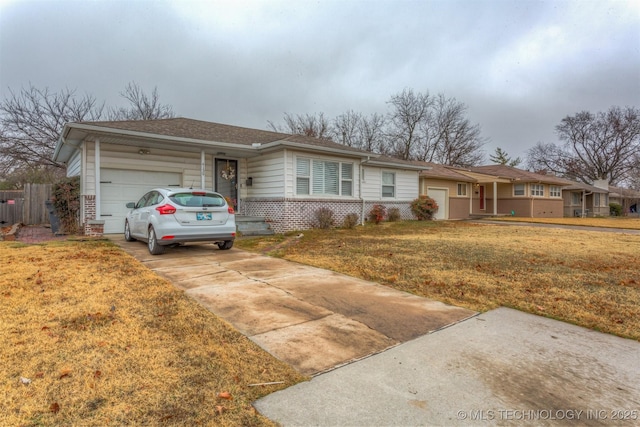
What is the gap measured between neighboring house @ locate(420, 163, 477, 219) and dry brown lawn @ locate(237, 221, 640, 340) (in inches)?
441

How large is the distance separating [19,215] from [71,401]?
17.2 m

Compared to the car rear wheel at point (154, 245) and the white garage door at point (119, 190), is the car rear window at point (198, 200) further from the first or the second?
the white garage door at point (119, 190)

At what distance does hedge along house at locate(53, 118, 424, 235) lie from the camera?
10078mm

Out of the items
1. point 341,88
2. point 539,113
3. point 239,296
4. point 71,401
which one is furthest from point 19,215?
point 539,113

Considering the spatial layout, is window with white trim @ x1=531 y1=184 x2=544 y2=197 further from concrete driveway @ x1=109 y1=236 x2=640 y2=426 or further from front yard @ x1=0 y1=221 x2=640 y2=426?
concrete driveway @ x1=109 y1=236 x2=640 y2=426

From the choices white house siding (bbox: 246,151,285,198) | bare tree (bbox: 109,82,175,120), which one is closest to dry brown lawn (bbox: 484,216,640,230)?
white house siding (bbox: 246,151,285,198)

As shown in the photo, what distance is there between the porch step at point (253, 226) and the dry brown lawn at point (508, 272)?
1965mm

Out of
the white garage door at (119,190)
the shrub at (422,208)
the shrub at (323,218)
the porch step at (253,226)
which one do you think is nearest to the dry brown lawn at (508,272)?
the porch step at (253,226)

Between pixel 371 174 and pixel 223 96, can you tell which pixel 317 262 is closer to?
pixel 371 174

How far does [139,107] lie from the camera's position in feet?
88.3

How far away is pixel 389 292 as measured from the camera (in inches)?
181

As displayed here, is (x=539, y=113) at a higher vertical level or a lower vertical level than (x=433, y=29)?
higher

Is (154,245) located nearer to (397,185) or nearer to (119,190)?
(119,190)

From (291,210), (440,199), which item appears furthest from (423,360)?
(440,199)
